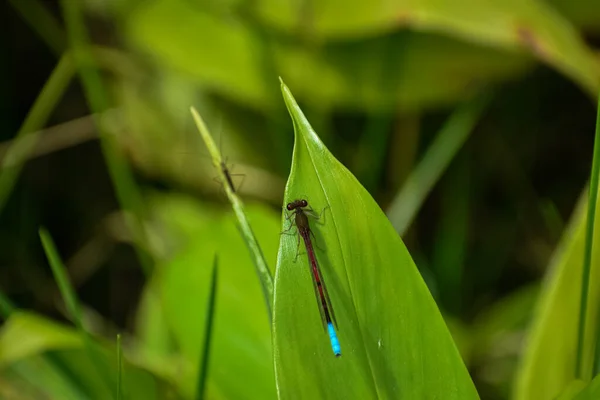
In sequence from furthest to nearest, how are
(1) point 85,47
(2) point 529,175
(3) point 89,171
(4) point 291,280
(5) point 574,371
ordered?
(3) point 89,171, (2) point 529,175, (1) point 85,47, (5) point 574,371, (4) point 291,280

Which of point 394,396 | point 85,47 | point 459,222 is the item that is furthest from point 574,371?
point 85,47

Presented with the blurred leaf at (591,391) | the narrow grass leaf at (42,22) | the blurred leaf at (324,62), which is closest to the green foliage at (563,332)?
the blurred leaf at (591,391)

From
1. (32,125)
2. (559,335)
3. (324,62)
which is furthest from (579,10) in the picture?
(32,125)

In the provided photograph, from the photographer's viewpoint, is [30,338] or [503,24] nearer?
[30,338]

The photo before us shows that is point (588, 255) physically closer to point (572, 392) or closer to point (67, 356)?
point (572, 392)

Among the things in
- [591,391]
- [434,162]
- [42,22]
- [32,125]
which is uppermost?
[42,22]

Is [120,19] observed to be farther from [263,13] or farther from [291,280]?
[291,280]
